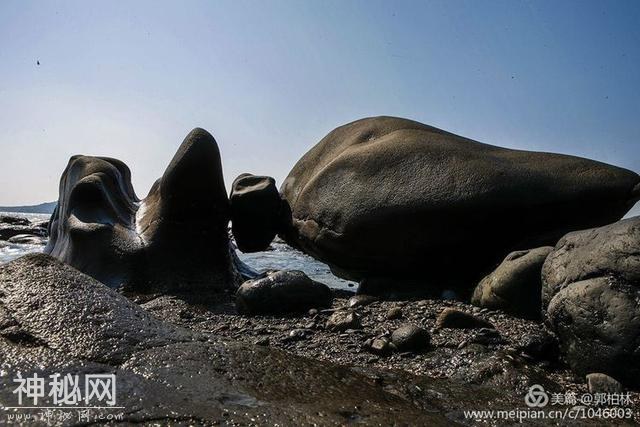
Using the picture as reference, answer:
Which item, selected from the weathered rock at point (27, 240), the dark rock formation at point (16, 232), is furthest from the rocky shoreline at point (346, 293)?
the dark rock formation at point (16, 232)

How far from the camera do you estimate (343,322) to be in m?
4.53

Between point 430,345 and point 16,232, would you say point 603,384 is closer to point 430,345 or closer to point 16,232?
point 430,345

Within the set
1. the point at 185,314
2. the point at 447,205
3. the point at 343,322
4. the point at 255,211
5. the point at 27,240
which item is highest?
the point at 447,205

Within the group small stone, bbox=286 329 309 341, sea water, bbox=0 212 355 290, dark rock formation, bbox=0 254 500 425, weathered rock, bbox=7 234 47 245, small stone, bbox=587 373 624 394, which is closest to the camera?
dark rock formation, bbox=0 254 500 425

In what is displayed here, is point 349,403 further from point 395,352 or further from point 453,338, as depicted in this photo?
point 453,338

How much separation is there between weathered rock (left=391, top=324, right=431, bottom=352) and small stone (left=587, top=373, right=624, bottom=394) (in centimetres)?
113

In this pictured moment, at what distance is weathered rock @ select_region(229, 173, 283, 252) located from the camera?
310 inches

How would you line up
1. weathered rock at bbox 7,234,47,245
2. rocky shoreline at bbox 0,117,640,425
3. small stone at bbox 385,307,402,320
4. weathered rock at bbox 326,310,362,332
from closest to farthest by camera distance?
1. rocky shoreline at bbox 0,117,640,425
2. weathered rock at bbox 326,310,362,332
3. small stone at bbox 385,307,402,320
4. weathered rock at bbox 7,234,47,245

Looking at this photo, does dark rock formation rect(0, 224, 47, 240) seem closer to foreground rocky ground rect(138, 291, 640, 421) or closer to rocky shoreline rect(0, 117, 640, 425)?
rocky shoreline rect(0, 117, 640, 425)

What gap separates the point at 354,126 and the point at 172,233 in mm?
4147

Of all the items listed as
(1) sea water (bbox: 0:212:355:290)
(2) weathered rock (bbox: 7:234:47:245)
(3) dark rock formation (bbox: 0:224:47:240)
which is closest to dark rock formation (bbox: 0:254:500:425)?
(1) sea water (bbox: 0:212:355:290)

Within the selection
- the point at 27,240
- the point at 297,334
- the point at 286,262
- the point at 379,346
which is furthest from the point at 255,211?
the point at 27,240

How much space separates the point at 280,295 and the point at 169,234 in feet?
7.56

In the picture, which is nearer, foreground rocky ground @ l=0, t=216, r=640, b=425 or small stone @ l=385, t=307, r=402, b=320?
foreground rocky ground @ l=0, t=216, r=640, b=425
